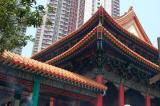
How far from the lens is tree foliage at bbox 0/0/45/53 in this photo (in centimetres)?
595

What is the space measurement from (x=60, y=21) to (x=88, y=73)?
65.2 m

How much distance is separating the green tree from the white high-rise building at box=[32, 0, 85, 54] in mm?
63916

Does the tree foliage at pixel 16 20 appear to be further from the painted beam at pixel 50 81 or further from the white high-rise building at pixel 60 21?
the white high-rise building at pixel 60 21

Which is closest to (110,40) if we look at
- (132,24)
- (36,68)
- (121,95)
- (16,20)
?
(121,95)

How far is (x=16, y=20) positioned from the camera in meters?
6.41

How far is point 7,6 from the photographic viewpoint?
5891 mm

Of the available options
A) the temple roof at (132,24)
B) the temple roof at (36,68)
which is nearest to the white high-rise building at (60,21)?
the temple roof at (132,24)

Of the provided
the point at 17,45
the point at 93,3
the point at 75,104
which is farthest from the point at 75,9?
the point at 17,45

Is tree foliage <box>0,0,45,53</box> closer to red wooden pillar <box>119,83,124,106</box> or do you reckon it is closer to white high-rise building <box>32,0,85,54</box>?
red wooden pillar <box>119,83,124,106</box>

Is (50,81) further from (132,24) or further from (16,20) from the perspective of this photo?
(132,24)

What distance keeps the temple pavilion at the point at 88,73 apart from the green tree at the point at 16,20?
81.9 inches

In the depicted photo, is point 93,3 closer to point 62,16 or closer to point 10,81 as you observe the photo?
point 62,16

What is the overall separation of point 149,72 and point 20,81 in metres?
7.76

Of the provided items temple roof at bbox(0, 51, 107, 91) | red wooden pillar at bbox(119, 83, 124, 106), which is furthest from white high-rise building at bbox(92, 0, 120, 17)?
temple roof at bbox(0, 51, 107, 91)
